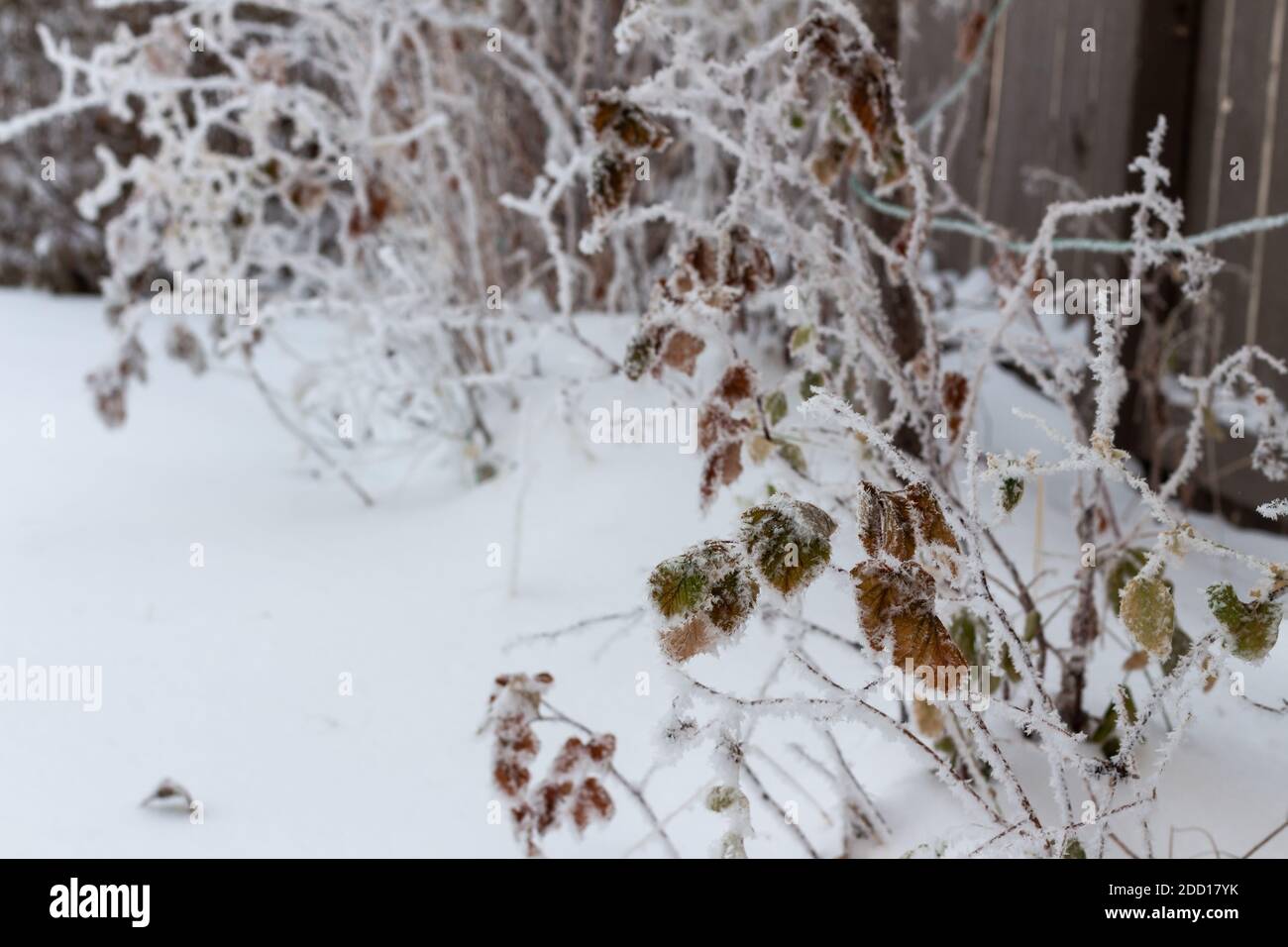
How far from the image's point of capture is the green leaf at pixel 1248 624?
93 centimetres

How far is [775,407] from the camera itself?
1387 millimetres

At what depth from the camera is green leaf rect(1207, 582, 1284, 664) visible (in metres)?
0.93

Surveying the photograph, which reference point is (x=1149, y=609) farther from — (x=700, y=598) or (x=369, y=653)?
(x=369, y=653)

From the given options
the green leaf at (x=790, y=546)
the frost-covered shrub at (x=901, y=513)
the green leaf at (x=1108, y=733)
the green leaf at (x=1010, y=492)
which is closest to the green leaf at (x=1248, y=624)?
the frost-covered shrub at (x=901, y=513)

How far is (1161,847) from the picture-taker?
1.25 m

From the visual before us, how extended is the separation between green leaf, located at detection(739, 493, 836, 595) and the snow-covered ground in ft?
1.10

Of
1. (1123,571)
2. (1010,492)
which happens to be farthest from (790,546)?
(1123,571)

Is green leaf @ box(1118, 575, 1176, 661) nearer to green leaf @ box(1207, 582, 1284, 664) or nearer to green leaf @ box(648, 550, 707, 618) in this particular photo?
green leaf @ box(1207, 582, 1284, 664)

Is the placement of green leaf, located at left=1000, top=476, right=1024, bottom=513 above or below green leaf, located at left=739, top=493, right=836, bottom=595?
above

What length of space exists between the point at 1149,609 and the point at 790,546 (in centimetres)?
30

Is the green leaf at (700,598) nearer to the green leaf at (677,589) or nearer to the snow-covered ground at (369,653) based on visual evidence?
the green leaf at (677,589)

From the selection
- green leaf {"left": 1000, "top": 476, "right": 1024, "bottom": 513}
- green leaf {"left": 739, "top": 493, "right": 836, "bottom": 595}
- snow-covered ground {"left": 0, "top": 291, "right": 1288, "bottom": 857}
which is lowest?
snow-covered ground {"left": 0, "top": 291, "right": 1288, "bottom": 857}

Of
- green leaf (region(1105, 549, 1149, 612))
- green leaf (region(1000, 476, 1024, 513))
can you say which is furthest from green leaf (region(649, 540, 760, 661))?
green leaf (region(1105, 549, 1149, 612))

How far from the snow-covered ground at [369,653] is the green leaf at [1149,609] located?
0.31 meters
